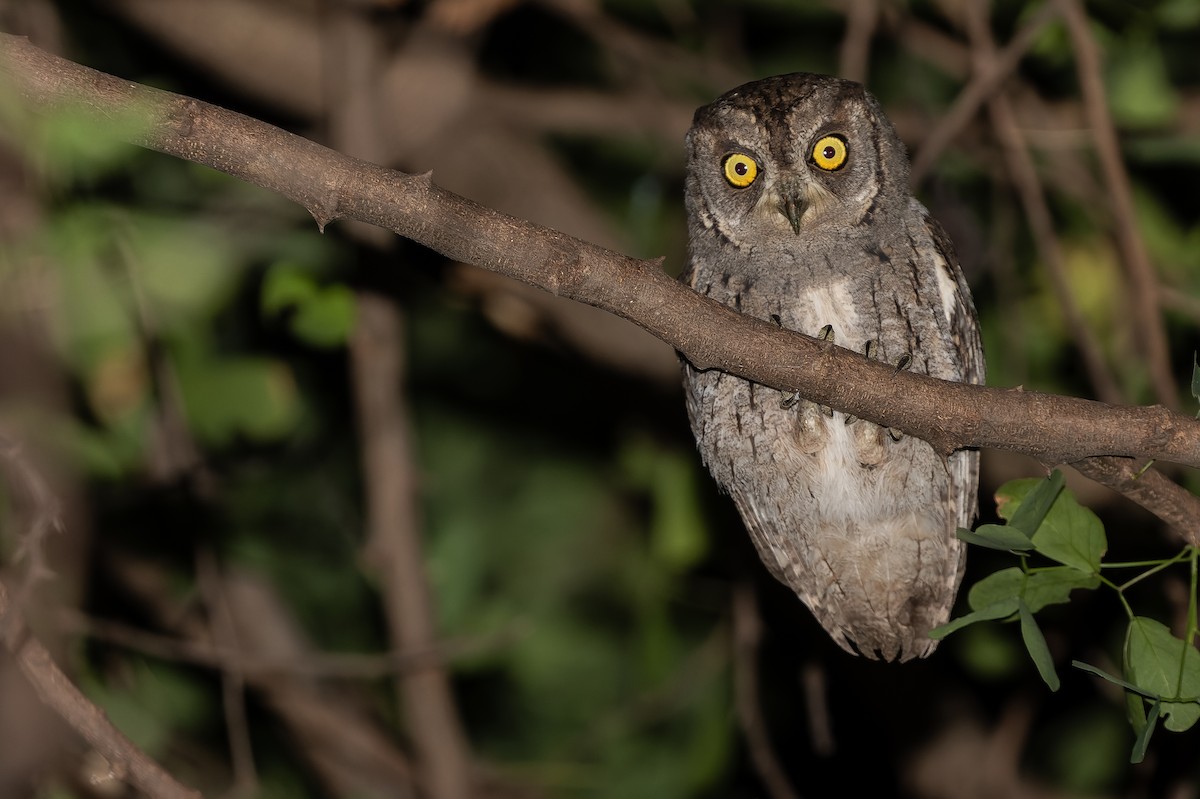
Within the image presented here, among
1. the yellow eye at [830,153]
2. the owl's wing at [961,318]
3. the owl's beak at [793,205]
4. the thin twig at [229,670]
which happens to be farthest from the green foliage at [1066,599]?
the thin twig at [229,670]

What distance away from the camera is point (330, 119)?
12.5ft

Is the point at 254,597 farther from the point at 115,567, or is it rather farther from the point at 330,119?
the point at 330,119

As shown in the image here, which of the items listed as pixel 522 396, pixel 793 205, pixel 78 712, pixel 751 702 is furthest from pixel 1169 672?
pixel 522 396

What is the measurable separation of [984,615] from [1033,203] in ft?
7.01

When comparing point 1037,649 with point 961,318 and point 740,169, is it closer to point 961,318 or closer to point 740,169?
point 961,318

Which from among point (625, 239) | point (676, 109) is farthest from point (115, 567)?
point (676, 109)

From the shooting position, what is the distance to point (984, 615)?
1.99 m

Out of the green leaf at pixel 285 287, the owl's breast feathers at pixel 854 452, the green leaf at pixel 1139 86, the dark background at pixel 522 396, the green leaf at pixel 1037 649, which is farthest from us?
the green leaf at pixel 1139 86

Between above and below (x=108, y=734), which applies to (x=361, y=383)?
above

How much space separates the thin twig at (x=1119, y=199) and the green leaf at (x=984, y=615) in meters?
1.57

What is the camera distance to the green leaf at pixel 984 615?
77.4 inches

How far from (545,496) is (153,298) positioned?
205 cm

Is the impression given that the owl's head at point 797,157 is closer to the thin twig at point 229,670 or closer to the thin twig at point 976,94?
the thin twig at point 976,94

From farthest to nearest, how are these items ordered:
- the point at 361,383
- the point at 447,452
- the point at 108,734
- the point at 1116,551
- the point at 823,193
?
the point at 447,452, the point at 1116,551, the point at 361,383, the point at 823,193, the point at 108,734
